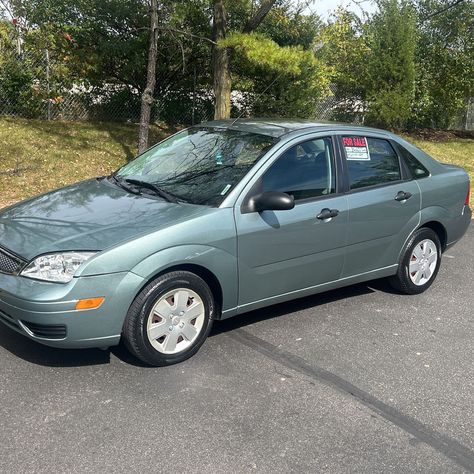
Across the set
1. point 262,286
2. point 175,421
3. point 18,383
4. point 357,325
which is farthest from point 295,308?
point 18,383

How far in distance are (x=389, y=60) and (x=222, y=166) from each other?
1321 cm

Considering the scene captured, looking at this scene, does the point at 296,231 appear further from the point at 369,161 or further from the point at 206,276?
the point at 369,161

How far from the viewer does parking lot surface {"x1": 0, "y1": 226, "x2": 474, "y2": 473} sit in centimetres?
288

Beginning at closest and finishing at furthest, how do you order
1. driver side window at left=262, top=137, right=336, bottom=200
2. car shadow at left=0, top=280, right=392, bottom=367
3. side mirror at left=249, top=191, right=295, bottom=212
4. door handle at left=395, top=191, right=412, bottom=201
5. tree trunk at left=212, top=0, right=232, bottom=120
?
car shadow at left=0, top=280, right=392, bottom=367, side mirror at left=249, top=191, right=295, bottom=212, driver side window at left=262, top=137, right=336, bottom=200, door handle at left=395, top=191, right=412, bottom=201, tree trunk at left=212, top=0, right=232, bottom=120

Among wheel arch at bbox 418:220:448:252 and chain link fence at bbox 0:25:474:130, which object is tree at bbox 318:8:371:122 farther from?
wheel arch at bbox 418:220:448:252

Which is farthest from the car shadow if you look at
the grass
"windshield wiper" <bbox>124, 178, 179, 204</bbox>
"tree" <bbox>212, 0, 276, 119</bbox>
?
"tree" <bbox>212, 0, 276, 119</bbox>

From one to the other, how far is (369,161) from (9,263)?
297cm

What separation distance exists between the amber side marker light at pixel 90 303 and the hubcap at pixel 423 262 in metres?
2.99

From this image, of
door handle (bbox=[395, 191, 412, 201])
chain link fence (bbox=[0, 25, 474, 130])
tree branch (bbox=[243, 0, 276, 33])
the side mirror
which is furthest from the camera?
chain link fence (bbox=[0, 25, 474, 130])

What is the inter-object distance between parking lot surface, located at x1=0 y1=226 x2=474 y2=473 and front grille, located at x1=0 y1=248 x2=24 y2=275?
0.63 metres

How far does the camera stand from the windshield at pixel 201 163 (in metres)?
4.13

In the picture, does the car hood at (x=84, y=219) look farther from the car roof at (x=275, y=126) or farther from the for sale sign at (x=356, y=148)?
the for sale sign at (x=356, y=148)

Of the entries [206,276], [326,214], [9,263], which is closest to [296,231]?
[326,214]

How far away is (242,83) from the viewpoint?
43.6 ft
